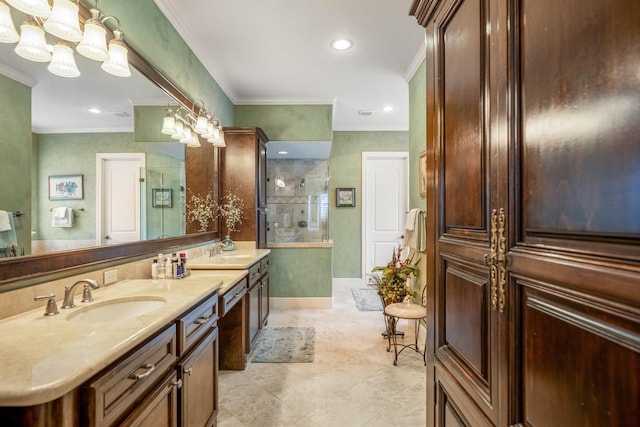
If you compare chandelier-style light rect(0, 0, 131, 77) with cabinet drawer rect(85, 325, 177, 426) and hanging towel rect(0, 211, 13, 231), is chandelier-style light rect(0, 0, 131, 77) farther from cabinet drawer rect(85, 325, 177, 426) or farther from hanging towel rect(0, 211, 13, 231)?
cabinet drawer rect(85, 325, 177, 426)

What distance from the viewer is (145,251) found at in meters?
2.03

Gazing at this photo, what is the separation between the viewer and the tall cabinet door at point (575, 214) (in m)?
0.48

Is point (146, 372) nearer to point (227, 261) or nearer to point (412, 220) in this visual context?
point (227, 261)

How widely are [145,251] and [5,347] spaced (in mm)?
1161

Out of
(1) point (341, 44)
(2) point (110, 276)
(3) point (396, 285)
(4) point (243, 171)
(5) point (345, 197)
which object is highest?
(1) point (341, 44)

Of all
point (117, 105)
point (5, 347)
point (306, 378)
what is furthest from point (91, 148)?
point (306, 378)

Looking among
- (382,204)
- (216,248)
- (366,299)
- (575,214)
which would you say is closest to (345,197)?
(382,204)

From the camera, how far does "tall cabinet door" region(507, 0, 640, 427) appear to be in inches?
19.0

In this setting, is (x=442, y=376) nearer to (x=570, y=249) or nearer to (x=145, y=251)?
(x=570, y=249)

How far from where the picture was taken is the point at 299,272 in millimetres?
4262

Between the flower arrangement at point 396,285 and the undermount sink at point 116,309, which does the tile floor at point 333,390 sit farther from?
the undermount sink at point 116,309

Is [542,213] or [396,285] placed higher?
[542,213]

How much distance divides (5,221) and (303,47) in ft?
8.03

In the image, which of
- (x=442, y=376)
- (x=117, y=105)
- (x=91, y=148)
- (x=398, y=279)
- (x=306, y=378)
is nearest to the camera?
(x=442, y=376)
